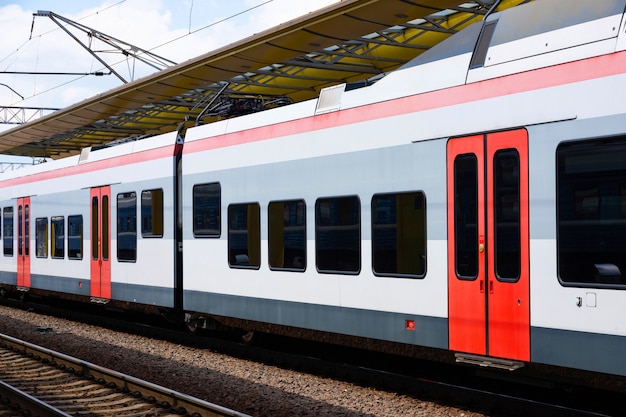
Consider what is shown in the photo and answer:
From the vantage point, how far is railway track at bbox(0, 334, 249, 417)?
825 centimetres

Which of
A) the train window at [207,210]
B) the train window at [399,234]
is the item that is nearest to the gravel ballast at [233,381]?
the train window at [399,234]

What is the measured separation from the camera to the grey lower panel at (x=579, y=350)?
6.70 m

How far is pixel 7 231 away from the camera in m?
21.3

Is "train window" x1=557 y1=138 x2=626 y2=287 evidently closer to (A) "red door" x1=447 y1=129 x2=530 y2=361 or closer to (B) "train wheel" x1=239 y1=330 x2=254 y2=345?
(A) "red door" x1=447 y1=129 x2=530 y2=361

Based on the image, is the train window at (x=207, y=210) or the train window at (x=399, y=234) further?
the train window at (x=207, y=210)

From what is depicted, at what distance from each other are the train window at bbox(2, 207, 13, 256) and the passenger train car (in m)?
8.97

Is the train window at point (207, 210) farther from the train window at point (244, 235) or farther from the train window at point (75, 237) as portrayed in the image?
the train window at point (75, 237)

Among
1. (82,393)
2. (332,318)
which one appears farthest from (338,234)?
(82,393)

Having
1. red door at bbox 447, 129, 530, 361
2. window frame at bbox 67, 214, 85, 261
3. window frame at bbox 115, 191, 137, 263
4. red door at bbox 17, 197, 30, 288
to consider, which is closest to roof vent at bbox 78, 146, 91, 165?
window frame at bbox 67, 214, 85, 261

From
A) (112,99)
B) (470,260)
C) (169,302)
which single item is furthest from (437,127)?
(112,99)

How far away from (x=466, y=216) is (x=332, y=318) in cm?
252

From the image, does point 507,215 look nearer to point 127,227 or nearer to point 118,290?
point 127,227

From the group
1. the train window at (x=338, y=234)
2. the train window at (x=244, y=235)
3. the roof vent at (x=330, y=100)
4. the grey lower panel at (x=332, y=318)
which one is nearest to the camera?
the grey lower panel at (x=332, y=318)

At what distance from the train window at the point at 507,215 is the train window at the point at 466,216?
280mm
